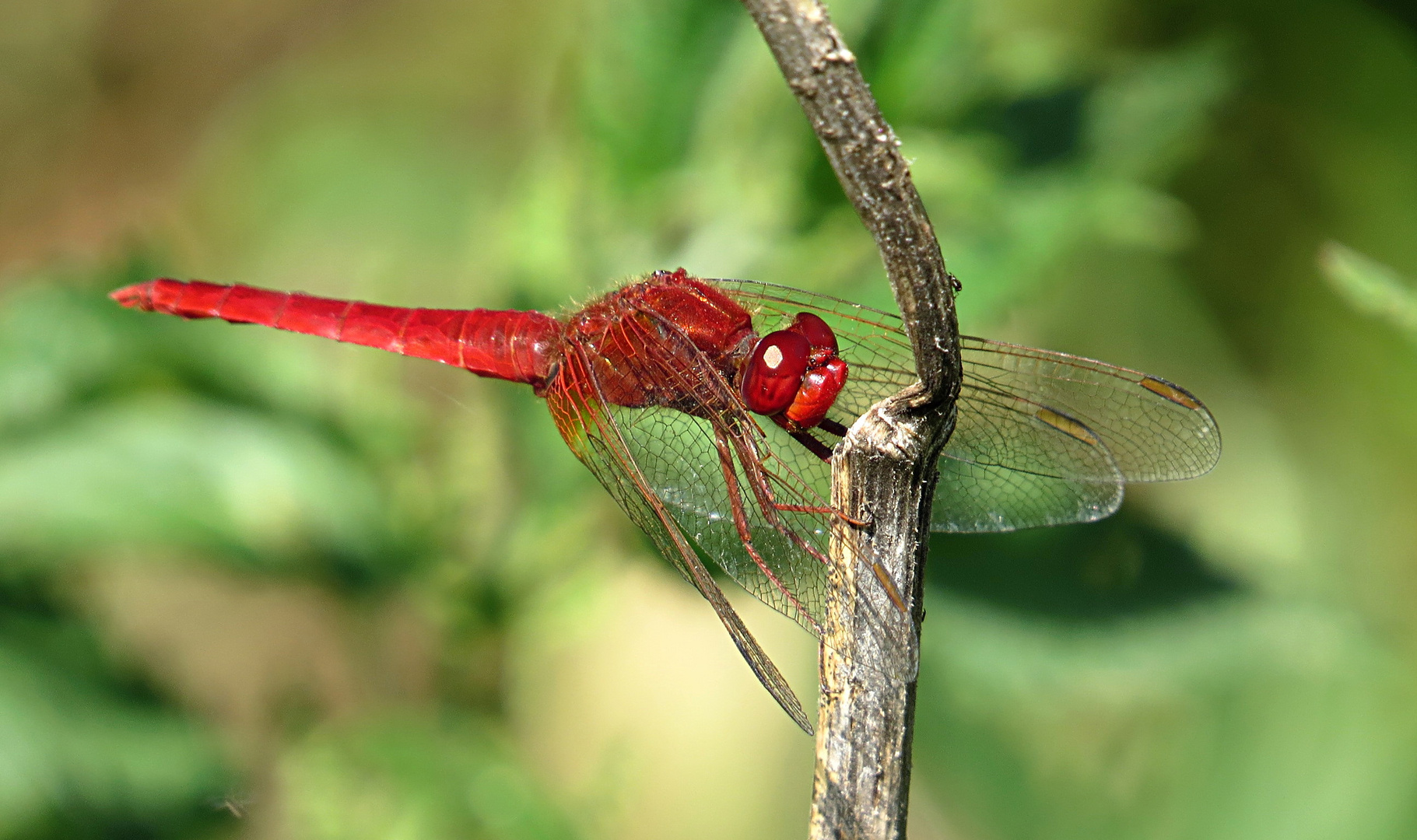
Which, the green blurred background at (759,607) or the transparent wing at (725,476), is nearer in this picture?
the transparent wing at (725,476)

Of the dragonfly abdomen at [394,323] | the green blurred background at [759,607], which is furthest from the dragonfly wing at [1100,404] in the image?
the dragonfly abdomen at [394,323]

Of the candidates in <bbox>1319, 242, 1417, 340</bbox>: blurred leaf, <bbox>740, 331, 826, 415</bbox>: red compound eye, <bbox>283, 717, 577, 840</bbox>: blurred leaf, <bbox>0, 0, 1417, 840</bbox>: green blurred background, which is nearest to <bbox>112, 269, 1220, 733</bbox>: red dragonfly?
<bbox>740, 331, 826, 415</bbox>: red compound eye

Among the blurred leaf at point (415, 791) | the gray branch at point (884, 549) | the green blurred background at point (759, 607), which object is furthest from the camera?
the green blurred background at point (759, 607)

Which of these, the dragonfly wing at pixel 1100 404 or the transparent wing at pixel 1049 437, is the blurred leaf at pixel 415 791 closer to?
the transparent wing at pixel 1049 437

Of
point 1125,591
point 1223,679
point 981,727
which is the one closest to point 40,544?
point 981,727

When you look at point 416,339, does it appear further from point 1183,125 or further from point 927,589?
point 1183,125

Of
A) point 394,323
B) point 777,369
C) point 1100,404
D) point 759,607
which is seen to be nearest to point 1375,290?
point 1100,404
